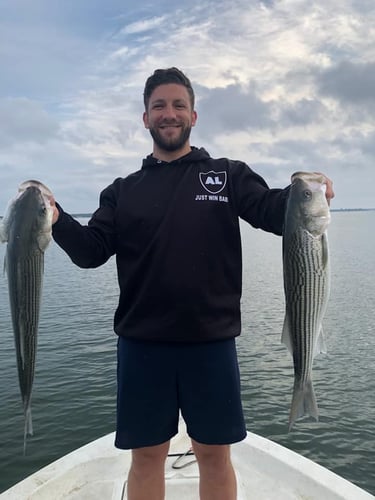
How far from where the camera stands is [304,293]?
2846 millimetres

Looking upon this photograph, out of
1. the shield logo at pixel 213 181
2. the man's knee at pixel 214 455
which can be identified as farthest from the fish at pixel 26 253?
the man's knee at pixel 214 455

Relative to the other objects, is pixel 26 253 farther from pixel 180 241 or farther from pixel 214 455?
pixel 214 455

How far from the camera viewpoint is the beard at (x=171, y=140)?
332 centimetres

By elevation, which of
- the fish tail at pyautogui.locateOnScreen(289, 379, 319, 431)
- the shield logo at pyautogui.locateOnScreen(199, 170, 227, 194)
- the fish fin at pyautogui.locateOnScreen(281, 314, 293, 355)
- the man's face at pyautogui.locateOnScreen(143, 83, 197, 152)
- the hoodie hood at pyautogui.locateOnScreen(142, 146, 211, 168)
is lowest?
the fish tail at pyautogui.locateOnScreen(289, 379, 319, 431)

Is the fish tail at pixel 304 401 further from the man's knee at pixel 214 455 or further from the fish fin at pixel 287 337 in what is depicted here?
the man's knee at pixel 214 455

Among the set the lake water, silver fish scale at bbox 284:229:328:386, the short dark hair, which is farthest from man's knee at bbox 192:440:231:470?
the lake water

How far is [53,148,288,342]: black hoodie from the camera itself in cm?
305

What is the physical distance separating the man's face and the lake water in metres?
5.21

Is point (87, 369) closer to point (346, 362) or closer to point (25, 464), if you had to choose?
point (25, 464)

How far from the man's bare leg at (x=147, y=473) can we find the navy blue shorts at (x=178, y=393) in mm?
119

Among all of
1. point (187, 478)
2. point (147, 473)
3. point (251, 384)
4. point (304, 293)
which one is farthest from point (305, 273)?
point (251, 384)

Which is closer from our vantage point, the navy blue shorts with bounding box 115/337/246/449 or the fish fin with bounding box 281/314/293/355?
the fish fin with bounding box 281/314/293/355

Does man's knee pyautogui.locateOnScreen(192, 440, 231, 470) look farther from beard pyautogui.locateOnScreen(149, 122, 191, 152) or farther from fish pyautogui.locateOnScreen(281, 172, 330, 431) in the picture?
beard pyautogui.locateOnScreen(149, 122, 191, 152)

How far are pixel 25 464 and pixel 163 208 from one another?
21.1 ft
